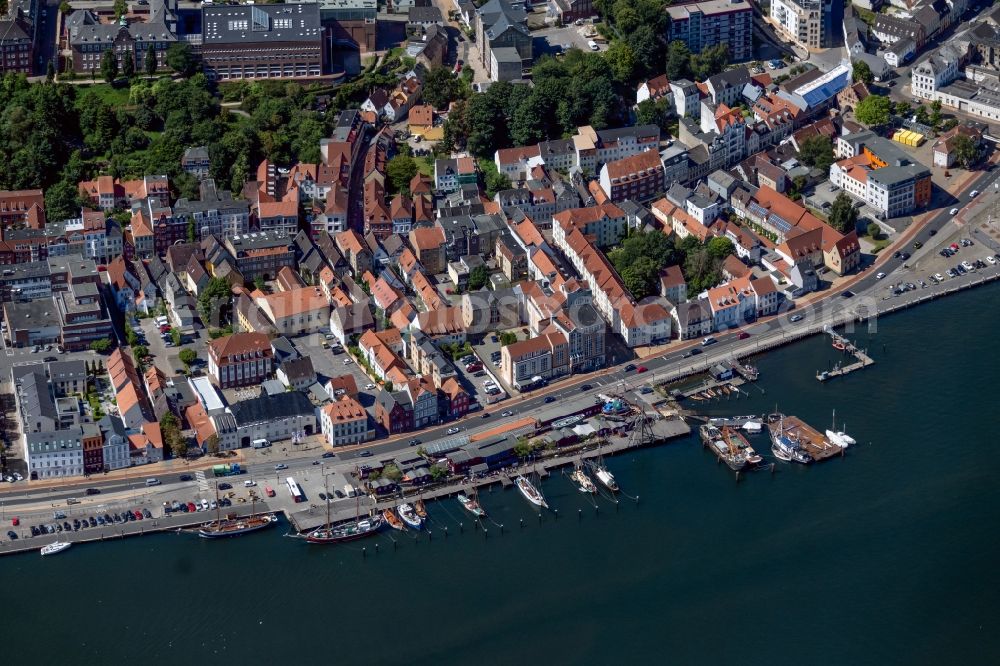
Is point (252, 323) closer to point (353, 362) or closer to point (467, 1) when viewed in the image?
point (353, 362)

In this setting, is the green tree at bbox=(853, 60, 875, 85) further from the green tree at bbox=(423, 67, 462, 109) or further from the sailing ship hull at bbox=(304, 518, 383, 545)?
the sailing ship hull at bbox=(304, 518, 383, 545)

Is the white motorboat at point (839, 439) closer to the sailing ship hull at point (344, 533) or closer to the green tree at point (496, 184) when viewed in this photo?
the sailing ship hull at point (344, 533)

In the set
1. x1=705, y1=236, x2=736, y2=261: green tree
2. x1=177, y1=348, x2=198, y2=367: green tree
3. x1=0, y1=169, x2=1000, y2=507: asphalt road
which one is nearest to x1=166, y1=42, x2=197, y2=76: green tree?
x1=177, y1=348, x2=198, y2=367: green tree

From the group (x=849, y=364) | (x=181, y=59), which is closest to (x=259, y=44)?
(x=181, y=59)


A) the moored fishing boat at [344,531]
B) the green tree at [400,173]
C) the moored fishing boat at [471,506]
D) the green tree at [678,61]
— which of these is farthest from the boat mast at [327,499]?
the green tree at [678,61]

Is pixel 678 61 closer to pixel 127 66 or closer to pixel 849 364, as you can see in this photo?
pixel 849 364

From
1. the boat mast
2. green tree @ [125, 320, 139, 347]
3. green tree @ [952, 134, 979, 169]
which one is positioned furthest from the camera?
green tree @ [952, 134, 979, 169]
